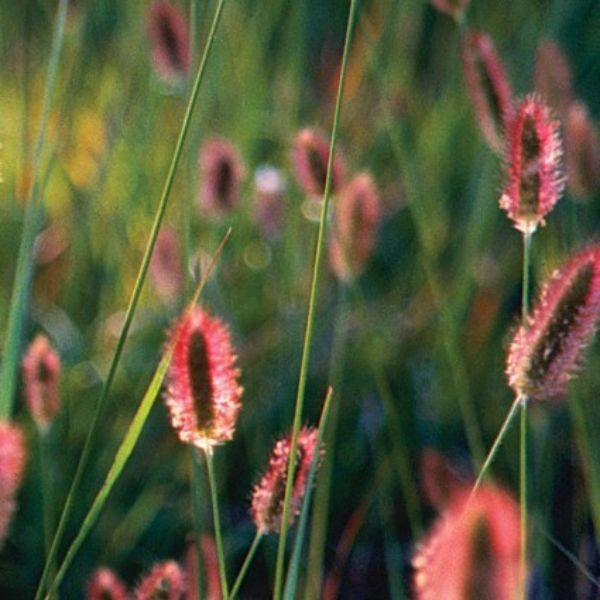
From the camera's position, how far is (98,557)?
1699mm

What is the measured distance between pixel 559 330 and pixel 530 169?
14cm

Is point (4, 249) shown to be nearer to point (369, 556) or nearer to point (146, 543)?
point (146, 543)

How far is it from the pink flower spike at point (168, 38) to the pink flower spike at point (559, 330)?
807 millimetres

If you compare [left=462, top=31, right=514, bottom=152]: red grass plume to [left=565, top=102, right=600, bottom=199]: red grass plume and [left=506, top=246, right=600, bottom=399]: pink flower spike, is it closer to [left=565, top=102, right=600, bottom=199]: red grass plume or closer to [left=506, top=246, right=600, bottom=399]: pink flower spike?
[left=565, top=102, right=600, bottom=199]: red grass plume

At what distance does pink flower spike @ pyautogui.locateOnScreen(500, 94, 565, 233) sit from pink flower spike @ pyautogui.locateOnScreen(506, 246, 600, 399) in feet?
0.24

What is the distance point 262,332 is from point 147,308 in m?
0.21

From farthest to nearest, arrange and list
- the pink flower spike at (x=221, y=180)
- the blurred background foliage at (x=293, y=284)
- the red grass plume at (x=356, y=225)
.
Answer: the blurred background foliage at (x=293, y=284) < the pink flower spike at (x=221, y=180) < the red grass plume at (x=356, y=225)

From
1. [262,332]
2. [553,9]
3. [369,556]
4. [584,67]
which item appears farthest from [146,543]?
[584,67]

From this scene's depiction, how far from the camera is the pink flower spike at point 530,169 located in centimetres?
102

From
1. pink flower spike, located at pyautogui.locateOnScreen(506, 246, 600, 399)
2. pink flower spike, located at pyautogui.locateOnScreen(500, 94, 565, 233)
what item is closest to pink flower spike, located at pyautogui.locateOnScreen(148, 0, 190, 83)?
pink flower spike, located at pyautogui.locateOnScreen(500, 94, 565, 233)

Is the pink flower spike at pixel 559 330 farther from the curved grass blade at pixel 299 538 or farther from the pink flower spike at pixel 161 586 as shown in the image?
the pink flower spike at pixel 161 586

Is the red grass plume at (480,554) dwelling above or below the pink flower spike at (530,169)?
below

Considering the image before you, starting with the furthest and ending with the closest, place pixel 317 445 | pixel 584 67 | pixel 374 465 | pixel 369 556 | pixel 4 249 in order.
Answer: pixel 584 67 < pixel 4 249 < pixel 374 465 < pixel 369 556 < pixel 317 445

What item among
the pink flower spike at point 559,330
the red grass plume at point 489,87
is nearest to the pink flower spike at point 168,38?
the red grass plume at point 489,87
